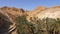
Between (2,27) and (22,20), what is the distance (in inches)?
191

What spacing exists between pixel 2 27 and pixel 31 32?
6.00 metres

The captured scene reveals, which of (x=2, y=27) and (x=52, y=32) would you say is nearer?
(x=52, y=32)

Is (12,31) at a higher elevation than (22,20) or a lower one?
lower

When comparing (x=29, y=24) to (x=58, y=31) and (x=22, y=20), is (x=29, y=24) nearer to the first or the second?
(x=22, y=20)

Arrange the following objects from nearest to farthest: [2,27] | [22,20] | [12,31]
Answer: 1. [22,20]
2. [12,31]
3. [2,27]

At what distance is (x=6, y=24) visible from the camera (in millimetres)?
18531

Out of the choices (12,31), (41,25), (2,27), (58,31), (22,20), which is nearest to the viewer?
(58,31)

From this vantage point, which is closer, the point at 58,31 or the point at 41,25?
the point at 58,31

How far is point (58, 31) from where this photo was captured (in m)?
11.7

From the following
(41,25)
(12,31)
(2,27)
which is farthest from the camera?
(2,27)

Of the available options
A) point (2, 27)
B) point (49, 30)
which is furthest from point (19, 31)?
point (2, 27)

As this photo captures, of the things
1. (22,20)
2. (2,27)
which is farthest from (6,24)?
(22,20)

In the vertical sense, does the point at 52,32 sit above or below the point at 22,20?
below

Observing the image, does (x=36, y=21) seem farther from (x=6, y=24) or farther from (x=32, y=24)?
(x=6, y=24)
